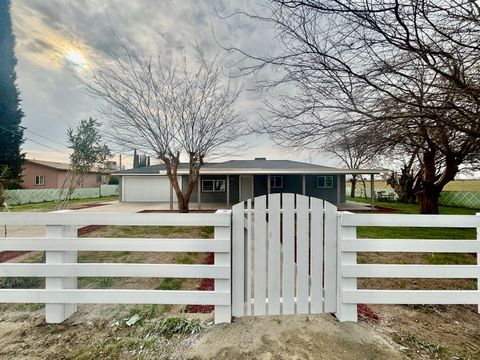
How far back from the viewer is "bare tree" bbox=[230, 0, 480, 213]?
3002 millimetres

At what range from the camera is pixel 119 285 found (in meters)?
3.41

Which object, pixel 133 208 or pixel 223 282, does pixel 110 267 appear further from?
pixel 133 208

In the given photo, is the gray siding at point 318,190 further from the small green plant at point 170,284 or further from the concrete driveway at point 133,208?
the small green plant at point 170,284

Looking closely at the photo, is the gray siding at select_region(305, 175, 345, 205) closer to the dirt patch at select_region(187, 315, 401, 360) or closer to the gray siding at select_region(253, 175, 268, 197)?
the gray siding at select_region(253, 175, 268, 197)

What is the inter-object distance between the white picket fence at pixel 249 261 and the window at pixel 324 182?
1434cm

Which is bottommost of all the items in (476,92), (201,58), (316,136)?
(316,136)

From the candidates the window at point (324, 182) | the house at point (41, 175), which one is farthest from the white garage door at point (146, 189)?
the window at point (324, 182)

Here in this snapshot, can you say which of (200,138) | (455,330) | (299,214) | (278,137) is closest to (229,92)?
(200,138)

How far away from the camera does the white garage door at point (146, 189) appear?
18.8m

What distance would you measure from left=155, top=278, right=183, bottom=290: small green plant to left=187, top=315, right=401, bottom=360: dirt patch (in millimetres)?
1632

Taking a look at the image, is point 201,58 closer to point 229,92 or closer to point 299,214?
point 229,92

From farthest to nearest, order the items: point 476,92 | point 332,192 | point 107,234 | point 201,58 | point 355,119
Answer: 1. point 332,192
2. point 201,58
3. point 107,234
4. point 355,119
5. point 476,92

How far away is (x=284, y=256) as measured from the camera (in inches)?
89.4

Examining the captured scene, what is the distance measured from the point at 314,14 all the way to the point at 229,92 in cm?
669
